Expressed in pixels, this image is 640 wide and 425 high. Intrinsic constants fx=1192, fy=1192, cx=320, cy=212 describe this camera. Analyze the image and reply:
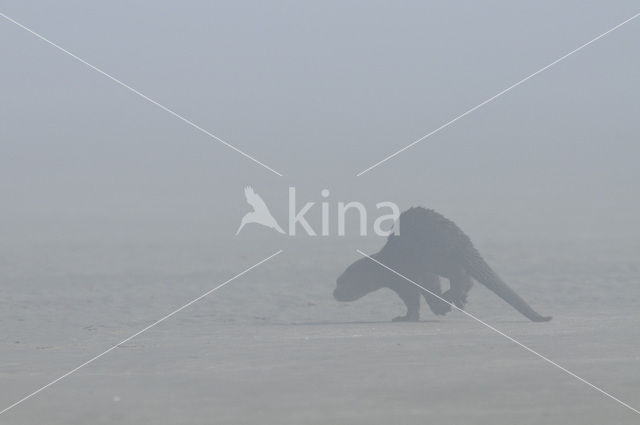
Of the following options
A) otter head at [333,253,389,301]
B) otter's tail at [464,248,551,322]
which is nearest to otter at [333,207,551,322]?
otter's tail at [464,248,551,322]

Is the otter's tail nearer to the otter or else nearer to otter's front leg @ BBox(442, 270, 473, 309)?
the otter

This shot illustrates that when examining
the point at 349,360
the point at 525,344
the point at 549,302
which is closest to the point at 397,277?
the point at 549,302

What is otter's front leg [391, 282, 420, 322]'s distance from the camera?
523 inches

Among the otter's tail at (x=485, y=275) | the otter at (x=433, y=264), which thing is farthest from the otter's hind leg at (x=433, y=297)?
the otter's tail at (x=485, y=275)

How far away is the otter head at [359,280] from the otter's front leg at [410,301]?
44 cm

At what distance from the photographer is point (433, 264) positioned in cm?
1345

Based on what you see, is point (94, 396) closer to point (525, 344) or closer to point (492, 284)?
point (525, 344)

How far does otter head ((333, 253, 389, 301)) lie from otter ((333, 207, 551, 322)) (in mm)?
208

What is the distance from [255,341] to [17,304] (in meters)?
5.24

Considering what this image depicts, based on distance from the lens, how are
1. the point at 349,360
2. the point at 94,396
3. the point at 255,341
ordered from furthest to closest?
the point at 255,341
the point at 349,360
the point at 94,396

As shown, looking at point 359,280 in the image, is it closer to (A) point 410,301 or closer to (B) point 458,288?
(A) point 410,301

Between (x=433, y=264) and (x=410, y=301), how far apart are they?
1.64 feet

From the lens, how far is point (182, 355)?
993 centimetres

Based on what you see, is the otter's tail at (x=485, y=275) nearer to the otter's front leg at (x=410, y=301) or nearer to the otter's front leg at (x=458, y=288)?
the otter's front leg at (x=458, y=288)
